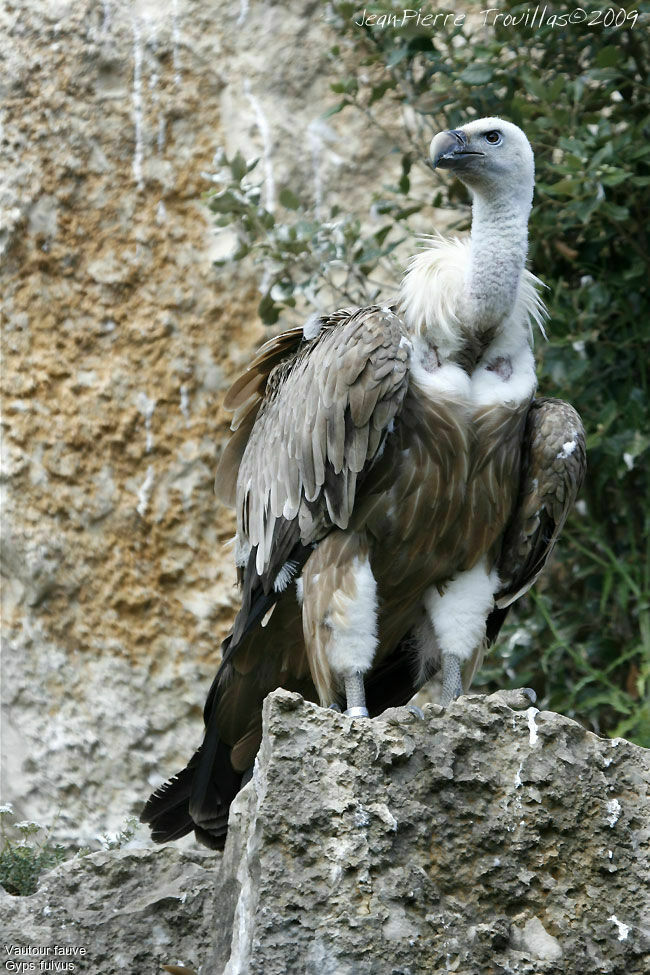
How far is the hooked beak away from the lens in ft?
13.0

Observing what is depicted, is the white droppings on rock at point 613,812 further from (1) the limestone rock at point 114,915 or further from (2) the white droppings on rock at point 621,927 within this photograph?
(1) the limestone rock at point 114,915

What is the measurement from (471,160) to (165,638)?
2.76 meters

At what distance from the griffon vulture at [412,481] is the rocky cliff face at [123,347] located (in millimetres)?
1604

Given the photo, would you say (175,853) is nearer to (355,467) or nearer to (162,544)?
(355,467)

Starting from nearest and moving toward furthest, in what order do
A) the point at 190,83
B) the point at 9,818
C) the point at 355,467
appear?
the point at 355,467 → the point at 9,818 → the point at 190,83

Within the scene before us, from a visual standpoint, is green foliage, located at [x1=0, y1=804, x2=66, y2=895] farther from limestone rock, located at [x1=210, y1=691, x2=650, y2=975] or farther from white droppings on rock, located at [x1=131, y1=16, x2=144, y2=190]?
white droppings on rock, located at [x1=131, y1=16, x2=144, y2=190]

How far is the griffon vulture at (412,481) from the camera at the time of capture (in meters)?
3.90

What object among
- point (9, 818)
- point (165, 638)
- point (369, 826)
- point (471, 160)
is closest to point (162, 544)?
point (165, 638)

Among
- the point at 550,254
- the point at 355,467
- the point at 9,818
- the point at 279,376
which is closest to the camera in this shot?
the point at 355,467

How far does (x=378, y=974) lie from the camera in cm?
278

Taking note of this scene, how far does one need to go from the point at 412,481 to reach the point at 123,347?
2566 millimetres

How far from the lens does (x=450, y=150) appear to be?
3.98 m

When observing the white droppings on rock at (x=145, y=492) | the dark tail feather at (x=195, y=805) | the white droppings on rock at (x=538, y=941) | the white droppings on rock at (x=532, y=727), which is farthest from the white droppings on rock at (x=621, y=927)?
the white droppings on rock at (x=145, y=492)

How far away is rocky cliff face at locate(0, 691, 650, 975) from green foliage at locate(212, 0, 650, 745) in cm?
229
